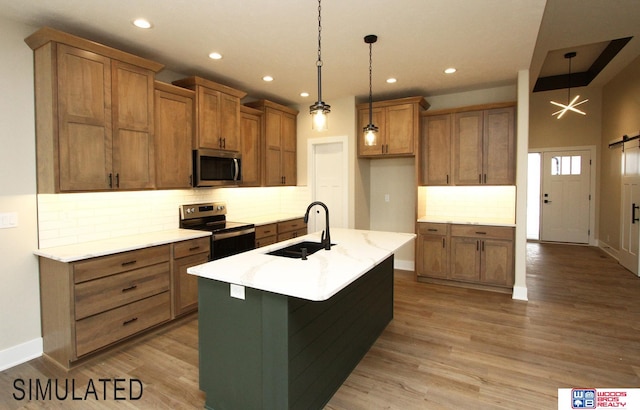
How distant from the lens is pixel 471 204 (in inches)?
194

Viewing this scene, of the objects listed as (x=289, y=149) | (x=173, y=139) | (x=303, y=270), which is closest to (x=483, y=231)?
(x=289, y=149)

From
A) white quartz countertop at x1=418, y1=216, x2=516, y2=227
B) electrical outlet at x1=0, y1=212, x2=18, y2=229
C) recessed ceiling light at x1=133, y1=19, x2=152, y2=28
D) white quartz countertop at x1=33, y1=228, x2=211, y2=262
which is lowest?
white quartz countertop at x1=33, y1=228, x2=211, y2=262

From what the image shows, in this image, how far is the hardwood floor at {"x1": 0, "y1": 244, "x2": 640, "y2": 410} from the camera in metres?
2.23

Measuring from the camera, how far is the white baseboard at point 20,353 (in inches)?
101

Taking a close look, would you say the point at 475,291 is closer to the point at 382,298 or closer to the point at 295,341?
the point at 382,298

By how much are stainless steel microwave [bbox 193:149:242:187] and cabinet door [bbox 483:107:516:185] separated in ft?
10.6

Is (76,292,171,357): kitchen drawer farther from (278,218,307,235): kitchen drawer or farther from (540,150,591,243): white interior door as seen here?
(540,150,591,243): white interior door

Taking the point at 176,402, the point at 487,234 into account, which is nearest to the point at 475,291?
the point at 487,234

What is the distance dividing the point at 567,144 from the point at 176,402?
8247mm

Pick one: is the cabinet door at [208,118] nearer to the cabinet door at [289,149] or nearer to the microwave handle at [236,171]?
the microwave handle at [236,171]

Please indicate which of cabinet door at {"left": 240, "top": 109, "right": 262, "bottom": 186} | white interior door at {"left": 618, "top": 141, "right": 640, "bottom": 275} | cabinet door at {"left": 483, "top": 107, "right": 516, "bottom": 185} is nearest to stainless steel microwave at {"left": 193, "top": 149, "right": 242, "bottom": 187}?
cabinet door at {"left": 240, "top": 109, "right": 262, "bottom": 186}

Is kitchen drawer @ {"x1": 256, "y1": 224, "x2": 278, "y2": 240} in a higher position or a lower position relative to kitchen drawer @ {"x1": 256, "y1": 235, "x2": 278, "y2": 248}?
higher

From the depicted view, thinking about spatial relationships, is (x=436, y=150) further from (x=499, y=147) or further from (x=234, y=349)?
(x=234, y=349)

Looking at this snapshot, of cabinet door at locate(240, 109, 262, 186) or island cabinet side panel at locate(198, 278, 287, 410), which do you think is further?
cabinet door at locate(240, 109, 262, 186)
